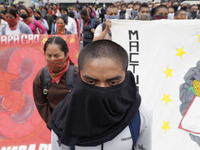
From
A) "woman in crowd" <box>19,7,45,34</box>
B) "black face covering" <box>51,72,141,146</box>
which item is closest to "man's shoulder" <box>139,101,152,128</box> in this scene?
"black face covering" <box>51,72,141,146</box>

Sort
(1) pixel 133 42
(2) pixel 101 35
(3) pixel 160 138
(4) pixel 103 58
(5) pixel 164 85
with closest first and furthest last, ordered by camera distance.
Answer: (4) pixel 103 58
(3) pixel 160 138
(5) pixel 164 85
(1) pixel 133 42
(2) pixel 101 35

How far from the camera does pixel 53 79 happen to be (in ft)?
6.35

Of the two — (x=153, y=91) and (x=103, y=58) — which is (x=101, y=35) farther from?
(x=103, y=58)

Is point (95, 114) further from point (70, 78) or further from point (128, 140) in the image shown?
point (70, 78)

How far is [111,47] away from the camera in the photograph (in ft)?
3.50

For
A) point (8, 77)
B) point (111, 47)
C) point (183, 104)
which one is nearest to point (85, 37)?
point (8, 77)

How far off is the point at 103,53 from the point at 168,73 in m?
1.61

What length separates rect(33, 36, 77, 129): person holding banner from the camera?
1.92 m

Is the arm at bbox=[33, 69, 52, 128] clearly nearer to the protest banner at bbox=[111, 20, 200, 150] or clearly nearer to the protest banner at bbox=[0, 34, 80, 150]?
the protest banner at bbox=[0, 34, 80, 150]

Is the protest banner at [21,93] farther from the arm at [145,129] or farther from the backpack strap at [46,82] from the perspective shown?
the arm at [145,129]

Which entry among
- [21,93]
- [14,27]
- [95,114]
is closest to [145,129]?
[95,114]

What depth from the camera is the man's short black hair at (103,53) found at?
102 centimetres

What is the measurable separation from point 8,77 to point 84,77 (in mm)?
2408

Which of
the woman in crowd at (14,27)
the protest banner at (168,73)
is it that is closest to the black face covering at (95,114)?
the protest banner at (168,73)
